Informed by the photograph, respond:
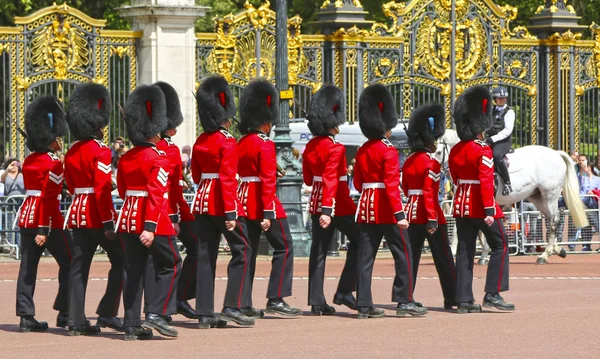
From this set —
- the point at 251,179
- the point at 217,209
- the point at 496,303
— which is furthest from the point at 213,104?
the point at 496,303

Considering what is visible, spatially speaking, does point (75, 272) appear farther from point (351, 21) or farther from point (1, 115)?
point (1, 115)

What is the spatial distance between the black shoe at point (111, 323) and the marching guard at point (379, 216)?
1.89 m

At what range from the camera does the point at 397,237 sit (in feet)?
38.5

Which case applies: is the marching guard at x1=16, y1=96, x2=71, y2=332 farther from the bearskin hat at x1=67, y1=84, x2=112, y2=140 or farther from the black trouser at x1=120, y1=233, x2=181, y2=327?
the black trouser at x1=120, y1=233, x2=181, y2=327

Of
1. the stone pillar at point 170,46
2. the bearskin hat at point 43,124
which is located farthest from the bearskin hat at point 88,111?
the stone pillar at point 170,46

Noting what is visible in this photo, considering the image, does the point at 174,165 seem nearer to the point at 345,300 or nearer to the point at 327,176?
the point at 327,176

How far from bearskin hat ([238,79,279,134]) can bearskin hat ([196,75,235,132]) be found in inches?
11.7

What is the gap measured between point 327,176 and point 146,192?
1896mm

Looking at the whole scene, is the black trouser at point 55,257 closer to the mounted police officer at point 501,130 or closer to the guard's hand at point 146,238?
Result: the guard's hand at point 146,238

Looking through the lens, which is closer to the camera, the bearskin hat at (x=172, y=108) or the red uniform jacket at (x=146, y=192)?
the red uniform jacket at (x=146, y=192)

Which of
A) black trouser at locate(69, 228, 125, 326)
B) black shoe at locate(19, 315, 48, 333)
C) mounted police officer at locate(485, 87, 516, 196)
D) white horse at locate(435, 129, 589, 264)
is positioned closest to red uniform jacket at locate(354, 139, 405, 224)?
black trouser at locate(69, 228, 125, 326)

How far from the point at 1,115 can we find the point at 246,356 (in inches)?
642

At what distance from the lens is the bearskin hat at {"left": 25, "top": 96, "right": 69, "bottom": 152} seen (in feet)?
36.4

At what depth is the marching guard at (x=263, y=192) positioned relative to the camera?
37.6 ft
